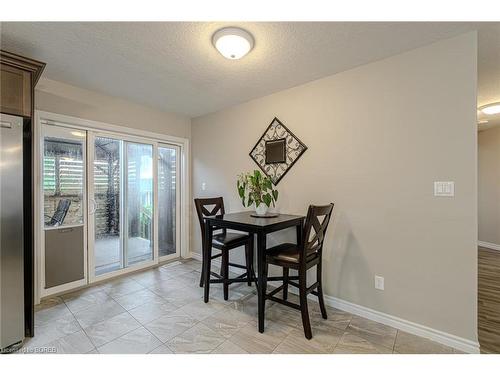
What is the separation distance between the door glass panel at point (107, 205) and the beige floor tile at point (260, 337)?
2.18 meters

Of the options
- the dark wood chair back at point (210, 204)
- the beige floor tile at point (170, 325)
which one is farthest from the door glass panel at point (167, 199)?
the beige floor tile at point (170, 325)

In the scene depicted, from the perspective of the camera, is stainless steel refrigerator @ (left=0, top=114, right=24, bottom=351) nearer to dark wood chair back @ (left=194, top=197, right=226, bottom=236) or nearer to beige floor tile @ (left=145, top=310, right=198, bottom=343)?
beige floor tile @ (left=145, top=310, right=198, bottom=343)

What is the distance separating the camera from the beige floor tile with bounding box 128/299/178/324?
85.0 inches

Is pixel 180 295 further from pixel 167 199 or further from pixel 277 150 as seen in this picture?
pixel 277 150

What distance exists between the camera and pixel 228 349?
5.73 feet

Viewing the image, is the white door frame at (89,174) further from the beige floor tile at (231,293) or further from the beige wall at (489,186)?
the beige wall at (489,186)

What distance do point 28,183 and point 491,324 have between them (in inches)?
162

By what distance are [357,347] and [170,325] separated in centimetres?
152

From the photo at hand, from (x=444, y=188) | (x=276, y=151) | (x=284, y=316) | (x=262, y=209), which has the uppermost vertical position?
(x=276, y=151)

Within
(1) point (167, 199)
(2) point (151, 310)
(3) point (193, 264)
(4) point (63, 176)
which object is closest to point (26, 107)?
(4) point (63, 176)

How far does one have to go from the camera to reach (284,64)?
2.20 m

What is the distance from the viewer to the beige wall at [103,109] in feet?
8.30

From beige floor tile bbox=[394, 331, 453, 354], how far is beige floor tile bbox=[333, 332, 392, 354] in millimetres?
116
